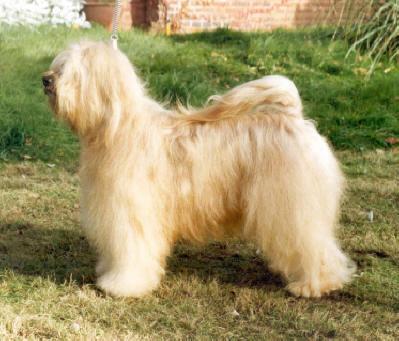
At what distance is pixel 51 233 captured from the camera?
533 cm

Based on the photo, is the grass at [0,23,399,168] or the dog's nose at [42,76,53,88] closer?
the dog's nose at [42,76,53,88]

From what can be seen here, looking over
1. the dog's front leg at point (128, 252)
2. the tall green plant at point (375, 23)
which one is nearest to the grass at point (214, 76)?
the tall green plant at point (375, 23)

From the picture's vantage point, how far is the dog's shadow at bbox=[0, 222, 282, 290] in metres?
4.62

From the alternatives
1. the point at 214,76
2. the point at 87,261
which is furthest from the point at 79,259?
the point at 214,76

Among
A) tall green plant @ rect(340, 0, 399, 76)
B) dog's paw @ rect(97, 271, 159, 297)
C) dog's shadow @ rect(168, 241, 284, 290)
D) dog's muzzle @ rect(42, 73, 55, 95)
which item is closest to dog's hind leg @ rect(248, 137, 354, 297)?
dog's shadow @ rect(168, 241, 284, 290)

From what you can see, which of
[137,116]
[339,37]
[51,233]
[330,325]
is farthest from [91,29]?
[330,325]

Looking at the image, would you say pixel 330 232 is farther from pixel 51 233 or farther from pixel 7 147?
pixel 7 147

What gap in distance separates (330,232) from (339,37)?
7.25 meters

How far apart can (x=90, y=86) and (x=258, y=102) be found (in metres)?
1.02

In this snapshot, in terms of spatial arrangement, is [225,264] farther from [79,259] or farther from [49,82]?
[49,82]

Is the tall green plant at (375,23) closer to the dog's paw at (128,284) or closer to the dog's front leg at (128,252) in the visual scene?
the dog's front leg at (128,252)

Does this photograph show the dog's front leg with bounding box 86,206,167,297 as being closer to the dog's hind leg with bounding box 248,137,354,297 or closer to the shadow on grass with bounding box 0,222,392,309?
the shadow on grass with bounding box 0,222,392,309

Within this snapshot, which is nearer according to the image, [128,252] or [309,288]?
[128,252]

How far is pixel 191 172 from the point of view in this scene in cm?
408
